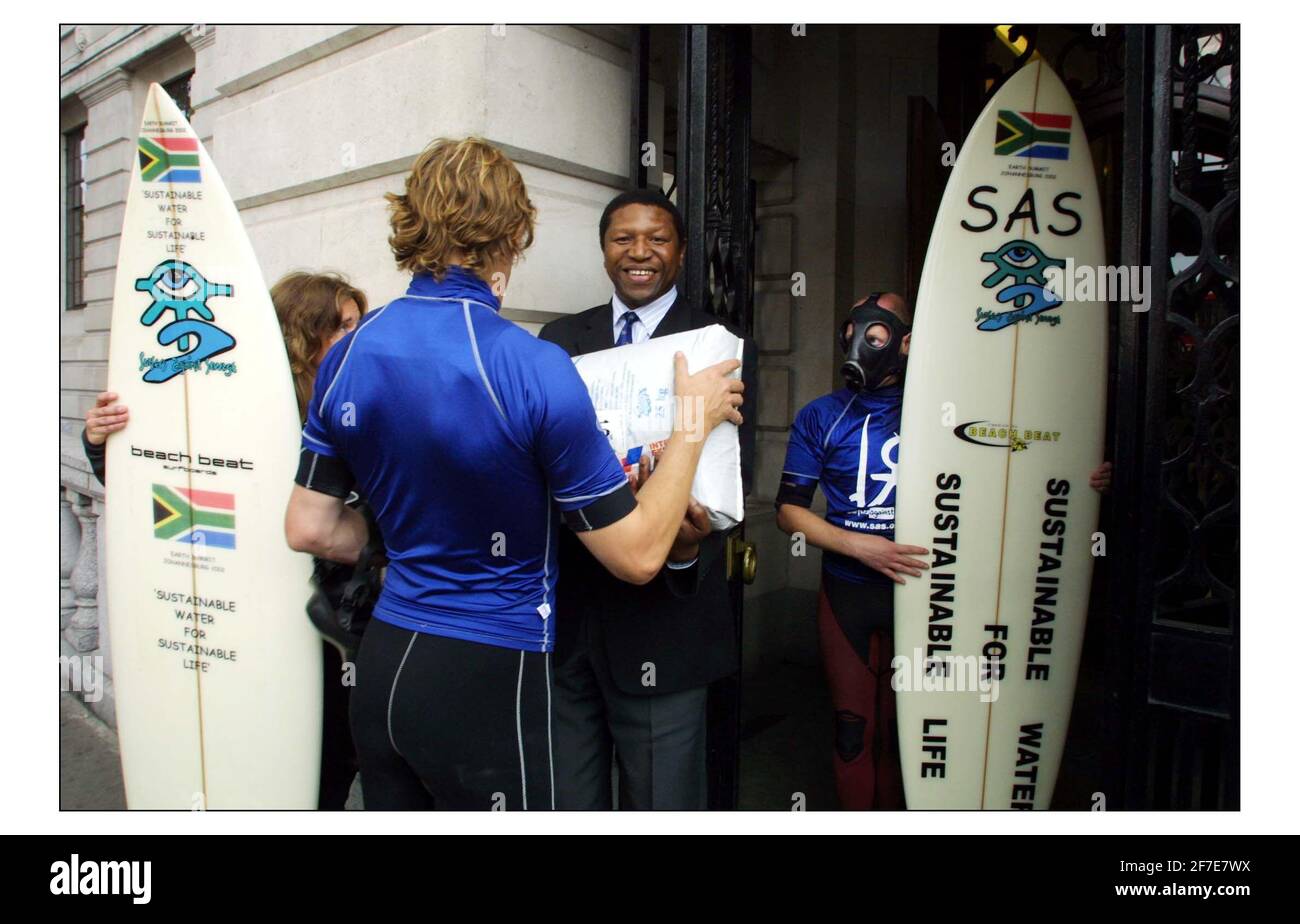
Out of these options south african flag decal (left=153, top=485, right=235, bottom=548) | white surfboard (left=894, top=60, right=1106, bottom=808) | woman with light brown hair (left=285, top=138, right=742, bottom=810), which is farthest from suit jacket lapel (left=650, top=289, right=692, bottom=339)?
south african flag decal (left=153, top=485, right=235, bottom=548)

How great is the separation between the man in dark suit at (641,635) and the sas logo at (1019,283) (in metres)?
0.90

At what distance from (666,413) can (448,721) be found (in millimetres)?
748

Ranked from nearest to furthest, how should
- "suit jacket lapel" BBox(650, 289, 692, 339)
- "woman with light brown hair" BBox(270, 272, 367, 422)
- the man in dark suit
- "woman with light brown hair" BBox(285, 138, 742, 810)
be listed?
"woman with light brown hair" BBox(285, 138, 742, 810) → the man in dark suit → "suit jacket lapel" BBox(650, 289, 692, 339) → "woman with light brown hair" BBox(270, 272, 367, 422)

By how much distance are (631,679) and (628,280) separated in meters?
0.96

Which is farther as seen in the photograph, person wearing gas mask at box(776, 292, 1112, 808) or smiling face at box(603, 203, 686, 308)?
person wearing gas mask at box(776, 292, 1112, 808)

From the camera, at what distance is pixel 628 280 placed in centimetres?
211

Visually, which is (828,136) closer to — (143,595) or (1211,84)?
(1211,84)

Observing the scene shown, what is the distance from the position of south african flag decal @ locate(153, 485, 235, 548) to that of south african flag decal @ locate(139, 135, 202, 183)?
2.83ft

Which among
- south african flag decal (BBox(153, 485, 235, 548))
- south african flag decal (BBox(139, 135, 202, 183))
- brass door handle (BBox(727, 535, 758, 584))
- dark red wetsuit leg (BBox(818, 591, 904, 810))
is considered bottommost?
dark red wetsuit leg (BBox(818, 591, 904, 810))

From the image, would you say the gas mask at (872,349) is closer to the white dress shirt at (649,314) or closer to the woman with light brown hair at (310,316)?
the white dress shirt at (649,314)

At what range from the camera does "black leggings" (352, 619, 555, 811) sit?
148 cm

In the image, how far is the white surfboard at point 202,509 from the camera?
2.30m

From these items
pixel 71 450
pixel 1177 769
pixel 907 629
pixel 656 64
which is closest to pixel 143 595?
pixel 907 629

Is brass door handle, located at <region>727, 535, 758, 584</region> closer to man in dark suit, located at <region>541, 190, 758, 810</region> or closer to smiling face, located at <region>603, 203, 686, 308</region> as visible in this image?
man in dark suit, located at <region>541, 190, 758, 810</region>
